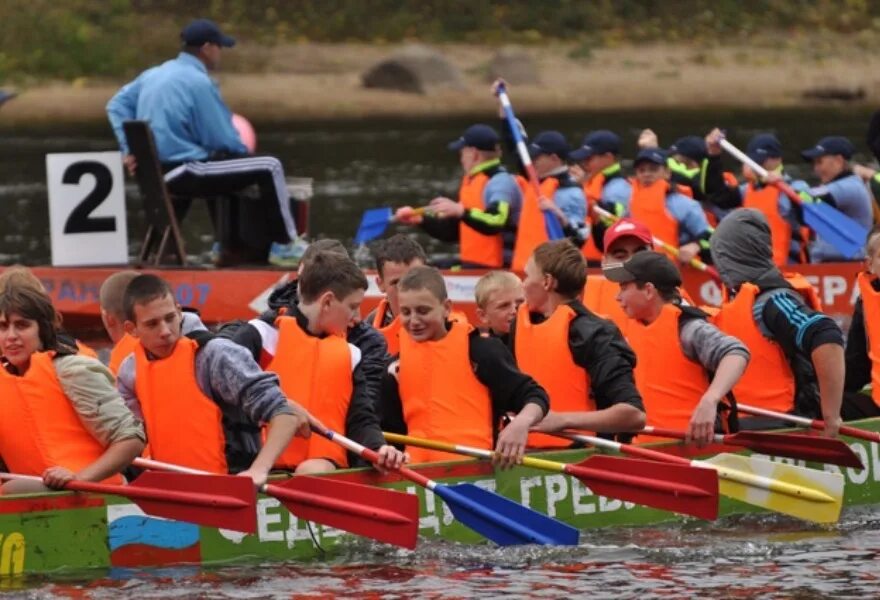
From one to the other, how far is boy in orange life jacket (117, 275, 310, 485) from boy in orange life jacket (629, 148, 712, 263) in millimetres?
8620

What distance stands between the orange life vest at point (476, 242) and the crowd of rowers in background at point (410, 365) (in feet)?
19.6

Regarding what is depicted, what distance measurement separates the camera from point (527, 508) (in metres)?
10.1

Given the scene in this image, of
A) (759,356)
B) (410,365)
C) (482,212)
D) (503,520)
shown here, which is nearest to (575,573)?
(503,520)

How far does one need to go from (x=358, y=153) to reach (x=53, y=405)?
24480 millimetres

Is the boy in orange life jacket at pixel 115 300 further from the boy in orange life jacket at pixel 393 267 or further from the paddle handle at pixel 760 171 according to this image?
the paddle handle at pixel 760 171

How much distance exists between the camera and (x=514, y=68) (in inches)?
1738

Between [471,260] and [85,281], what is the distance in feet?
9.44

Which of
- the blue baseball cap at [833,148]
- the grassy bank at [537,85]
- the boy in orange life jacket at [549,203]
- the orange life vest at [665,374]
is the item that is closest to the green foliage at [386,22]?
the grassy bank at [537,85]

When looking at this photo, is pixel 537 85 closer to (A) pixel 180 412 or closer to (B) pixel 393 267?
(B) pixel 393 267

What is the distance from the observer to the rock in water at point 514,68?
43.8 meters

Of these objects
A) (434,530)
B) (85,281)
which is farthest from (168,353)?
(85,281)

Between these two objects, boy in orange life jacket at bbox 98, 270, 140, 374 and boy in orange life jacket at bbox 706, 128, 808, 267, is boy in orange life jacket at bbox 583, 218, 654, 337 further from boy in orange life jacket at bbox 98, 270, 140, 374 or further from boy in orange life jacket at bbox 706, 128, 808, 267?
boy in orange life jacket at bbox 706, 128, 808, 267

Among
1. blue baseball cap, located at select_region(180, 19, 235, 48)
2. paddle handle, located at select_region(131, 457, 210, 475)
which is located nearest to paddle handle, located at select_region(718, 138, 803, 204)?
blue baseball cap, located at select_region(180, 19, 235, 48)

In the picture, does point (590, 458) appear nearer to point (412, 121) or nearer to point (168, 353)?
point (168, 353)
